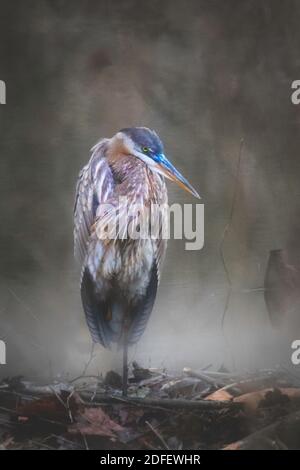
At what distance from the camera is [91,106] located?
16.1 ft

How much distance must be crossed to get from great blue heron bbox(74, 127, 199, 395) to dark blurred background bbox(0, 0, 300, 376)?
7cm

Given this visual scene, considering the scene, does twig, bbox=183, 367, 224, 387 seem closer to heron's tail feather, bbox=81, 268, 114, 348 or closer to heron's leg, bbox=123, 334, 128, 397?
heron's leg, bbox=123, 334, 128, 397

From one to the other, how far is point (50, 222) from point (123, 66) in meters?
1.11

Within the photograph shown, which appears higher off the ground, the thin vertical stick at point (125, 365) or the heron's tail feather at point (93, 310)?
the heron's tail feather at point (93, 310)

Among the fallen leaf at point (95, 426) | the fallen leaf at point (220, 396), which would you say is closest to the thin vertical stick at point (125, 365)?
the fallen leaf at point (95, 426)

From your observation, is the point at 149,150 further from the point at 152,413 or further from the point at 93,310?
the point at 152,413

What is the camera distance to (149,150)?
16.2ft

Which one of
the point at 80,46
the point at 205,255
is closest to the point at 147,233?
the point at 205,255

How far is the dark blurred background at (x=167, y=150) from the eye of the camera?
4.88 metres

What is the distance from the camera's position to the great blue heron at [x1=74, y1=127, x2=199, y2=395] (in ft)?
16.1

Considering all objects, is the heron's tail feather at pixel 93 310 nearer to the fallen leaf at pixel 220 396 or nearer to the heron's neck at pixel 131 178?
the heron's neck at pixel 131 178

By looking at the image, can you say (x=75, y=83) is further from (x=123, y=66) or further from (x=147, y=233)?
(x=147, y=233)

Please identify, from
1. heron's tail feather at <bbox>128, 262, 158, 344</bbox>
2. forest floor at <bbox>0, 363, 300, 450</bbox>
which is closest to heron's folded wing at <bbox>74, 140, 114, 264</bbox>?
heron's tail feather at <bbox>128, 262, 158, 344</bbox>

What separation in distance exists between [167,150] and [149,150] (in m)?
0.12
